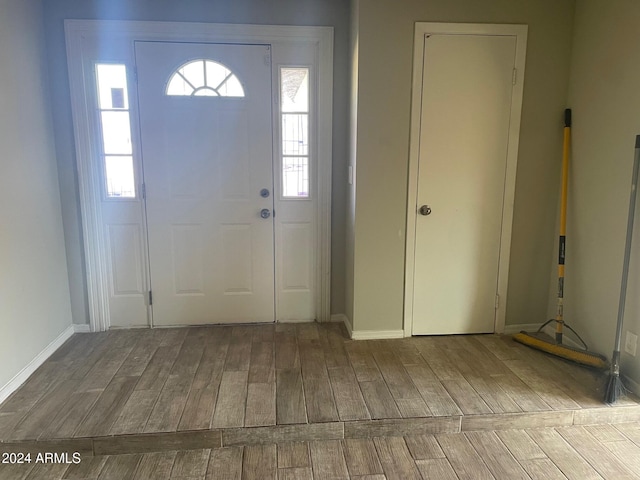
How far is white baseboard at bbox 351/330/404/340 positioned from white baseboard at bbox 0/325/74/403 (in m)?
1.93

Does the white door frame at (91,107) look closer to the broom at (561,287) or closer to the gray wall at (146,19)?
the gray wall at (146,19)

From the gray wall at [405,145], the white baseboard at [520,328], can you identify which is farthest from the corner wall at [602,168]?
the white baseboard at [520,328]

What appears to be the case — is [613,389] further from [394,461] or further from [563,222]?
[394,461]

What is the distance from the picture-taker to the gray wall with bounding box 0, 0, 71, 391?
7.70 feet

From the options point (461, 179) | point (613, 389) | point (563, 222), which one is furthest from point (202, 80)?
point (613, 389)

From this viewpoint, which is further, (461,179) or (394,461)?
(461,179)

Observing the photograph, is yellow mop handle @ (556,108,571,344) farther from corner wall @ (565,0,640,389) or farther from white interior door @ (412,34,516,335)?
white interior door @ (412,34,516,335)

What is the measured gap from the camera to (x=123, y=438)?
6.54ft

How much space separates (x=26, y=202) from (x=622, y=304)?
3.36 meters

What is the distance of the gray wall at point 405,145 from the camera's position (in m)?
2.71

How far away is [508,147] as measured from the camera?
2.89 metres

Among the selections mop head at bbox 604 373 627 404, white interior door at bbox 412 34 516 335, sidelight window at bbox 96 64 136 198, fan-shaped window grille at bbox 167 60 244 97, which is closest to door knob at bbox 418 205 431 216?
white interior door at bbox 412 34 516 335

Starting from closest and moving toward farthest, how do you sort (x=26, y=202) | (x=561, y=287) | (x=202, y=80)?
(x=26, y=202) < (x=561, y=287) < (x=202, y=80)

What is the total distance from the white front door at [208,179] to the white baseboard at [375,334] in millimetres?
678
